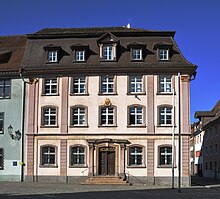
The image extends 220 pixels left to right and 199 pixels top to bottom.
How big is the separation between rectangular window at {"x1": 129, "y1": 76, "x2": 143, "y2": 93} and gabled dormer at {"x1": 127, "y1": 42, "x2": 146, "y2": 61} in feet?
5.54

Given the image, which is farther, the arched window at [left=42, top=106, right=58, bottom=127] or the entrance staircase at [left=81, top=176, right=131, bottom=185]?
the arched window at [left=42, top=106, right=58, bottom=127]

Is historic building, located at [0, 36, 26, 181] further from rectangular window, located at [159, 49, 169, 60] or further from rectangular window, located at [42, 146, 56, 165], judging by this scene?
rectangular window, located at [159, 49, 169, 60]

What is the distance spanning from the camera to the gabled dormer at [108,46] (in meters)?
36.9

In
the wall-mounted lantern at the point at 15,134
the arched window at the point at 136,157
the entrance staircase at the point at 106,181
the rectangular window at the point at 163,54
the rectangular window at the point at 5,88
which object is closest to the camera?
the entrance staircase at the point at 106,181

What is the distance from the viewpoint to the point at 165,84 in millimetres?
36188

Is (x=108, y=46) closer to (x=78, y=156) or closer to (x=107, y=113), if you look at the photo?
(x=107, y=113)

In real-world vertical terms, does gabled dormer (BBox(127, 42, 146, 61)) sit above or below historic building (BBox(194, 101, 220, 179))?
above

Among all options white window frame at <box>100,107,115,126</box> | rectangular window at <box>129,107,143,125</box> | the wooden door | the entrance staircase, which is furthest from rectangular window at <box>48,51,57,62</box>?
the entrance staircase

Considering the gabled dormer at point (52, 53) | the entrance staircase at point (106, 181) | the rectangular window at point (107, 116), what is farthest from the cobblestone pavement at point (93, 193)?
the gabled dormer at point (52, 53)

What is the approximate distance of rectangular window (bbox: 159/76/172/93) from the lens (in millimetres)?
36125

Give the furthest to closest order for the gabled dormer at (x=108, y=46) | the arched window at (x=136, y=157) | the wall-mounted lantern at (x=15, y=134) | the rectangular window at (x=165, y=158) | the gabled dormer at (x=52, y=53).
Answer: the gabled dormer at (x=52, y=53) < the wall-mounted lantern at (x=15, y=134) < the gabled dormer at (x=108, y=46) < the arched window at (x=136, y=157) < the rectangular window at (x=165, y=158)

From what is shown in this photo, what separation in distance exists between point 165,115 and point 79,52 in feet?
29.4

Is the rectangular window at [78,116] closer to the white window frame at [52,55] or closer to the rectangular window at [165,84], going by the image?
the white window frame at [52,55]

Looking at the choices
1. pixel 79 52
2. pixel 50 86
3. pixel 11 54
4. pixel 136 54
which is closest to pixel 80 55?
pixel 79 52
